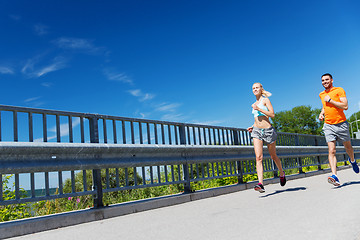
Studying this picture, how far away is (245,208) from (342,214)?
1366mm

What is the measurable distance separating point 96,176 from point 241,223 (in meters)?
2.34

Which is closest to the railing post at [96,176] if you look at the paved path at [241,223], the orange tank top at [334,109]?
the paved path at [241,223]

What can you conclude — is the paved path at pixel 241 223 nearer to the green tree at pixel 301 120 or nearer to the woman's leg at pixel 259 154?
the woman's leg at pixel 259 154

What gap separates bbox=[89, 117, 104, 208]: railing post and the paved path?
0.37m

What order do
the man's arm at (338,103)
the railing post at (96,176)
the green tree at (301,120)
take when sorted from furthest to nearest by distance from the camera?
the green tree at (301,120) < the man's arm at (338,103) < the railing post at (96,176)

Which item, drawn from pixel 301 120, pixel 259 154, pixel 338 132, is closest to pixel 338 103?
pixel 338 132

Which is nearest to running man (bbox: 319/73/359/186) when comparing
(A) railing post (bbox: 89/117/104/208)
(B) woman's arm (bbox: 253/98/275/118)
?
(B) woman's arm (bbox: 253/98/275/118)

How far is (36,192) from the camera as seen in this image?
4.50 meters

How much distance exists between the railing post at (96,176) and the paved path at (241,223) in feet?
1.23

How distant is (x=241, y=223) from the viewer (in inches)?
150

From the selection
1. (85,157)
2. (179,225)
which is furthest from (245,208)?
(85,157)

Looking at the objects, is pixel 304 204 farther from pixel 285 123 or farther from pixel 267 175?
pixel 285 123

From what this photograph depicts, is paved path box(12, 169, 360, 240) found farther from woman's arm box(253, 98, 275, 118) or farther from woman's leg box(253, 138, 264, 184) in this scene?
woman's arm box(253, 98, 275, 118)

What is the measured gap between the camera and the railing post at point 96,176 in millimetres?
5129
